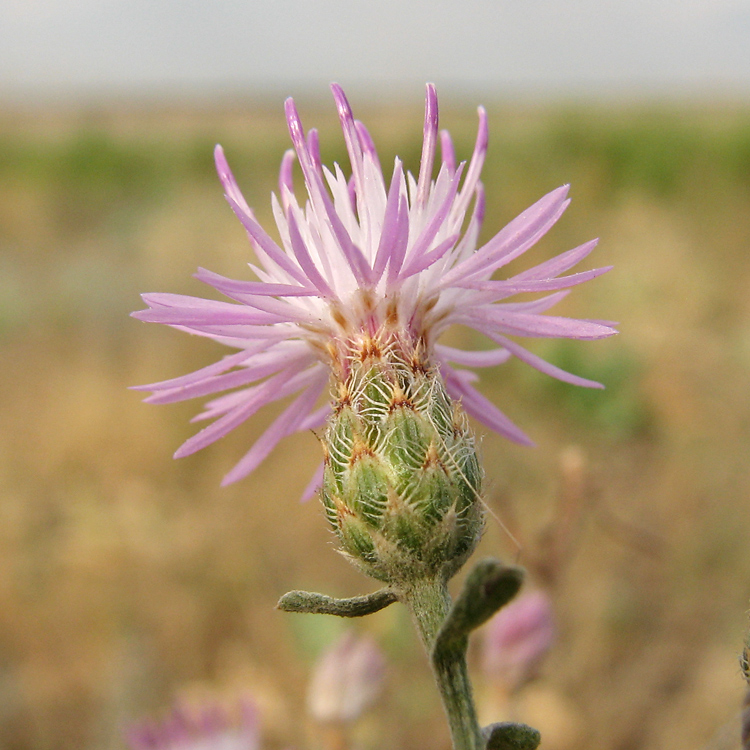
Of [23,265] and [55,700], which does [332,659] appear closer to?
[55,700]

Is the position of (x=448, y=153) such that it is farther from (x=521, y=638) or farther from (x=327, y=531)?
(x=521, y=638)

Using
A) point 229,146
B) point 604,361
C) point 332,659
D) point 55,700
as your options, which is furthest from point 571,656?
point 229,146

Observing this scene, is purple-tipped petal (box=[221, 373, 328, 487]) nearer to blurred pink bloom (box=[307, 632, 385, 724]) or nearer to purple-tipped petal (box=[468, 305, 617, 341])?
purple-tipped petal (box=[468, 305, 617, 341])

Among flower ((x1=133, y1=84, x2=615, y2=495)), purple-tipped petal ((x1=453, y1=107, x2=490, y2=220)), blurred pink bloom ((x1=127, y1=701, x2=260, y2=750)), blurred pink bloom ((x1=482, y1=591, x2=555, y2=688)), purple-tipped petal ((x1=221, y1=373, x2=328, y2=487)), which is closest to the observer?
flower ((x1=133, y1=84, x2=615, y2=495))

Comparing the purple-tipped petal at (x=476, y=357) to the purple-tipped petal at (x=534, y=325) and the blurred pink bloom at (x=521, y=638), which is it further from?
the blurred pink bloom at (x=521, y=638)

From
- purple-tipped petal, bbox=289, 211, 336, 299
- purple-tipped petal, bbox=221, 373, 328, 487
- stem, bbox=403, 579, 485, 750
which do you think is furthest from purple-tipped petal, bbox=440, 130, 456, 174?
stem, bbox=403, 579, 485, 750

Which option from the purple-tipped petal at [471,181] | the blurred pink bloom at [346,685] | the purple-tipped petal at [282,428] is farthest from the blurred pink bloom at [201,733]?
the purple-tipped petal at [471,181]
